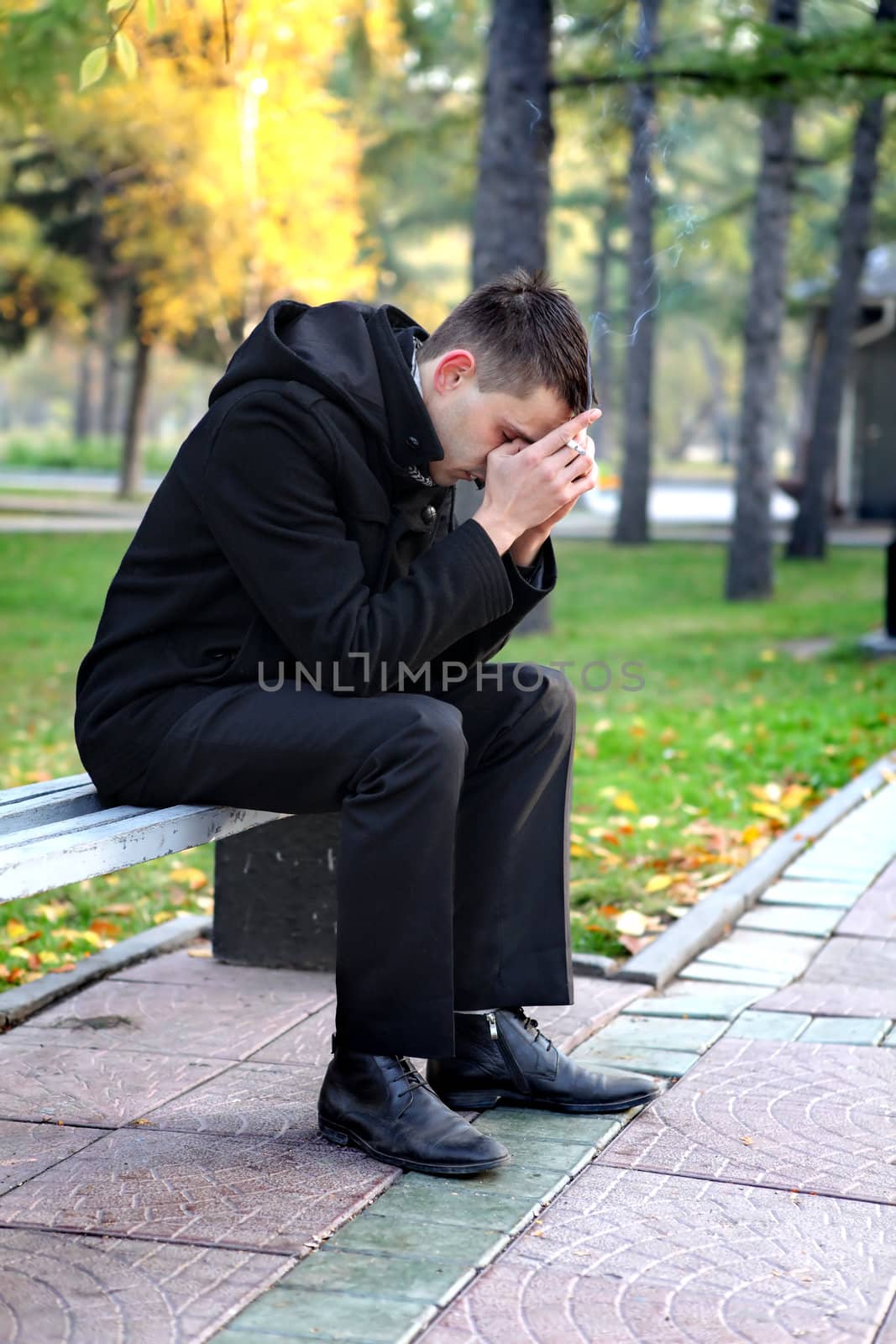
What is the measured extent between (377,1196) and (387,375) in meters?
1.49

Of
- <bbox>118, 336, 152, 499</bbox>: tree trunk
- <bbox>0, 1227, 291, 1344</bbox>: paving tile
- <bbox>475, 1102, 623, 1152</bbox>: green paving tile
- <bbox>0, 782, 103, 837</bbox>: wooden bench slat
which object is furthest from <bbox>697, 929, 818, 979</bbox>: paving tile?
<bbox>118, 336, 152, 499</bbox>: tree trunk

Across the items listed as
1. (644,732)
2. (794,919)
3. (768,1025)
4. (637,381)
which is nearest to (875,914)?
(794,919)

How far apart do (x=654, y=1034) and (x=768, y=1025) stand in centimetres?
29

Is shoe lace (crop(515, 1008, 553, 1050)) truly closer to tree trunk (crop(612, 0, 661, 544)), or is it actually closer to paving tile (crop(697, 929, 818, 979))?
paving tile (crop(697, 929, 818, 979))

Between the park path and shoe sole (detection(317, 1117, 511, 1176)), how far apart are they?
20mm

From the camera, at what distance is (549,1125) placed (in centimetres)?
316

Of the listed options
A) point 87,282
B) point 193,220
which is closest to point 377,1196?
point 193,220

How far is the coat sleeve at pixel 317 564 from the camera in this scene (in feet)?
9.50

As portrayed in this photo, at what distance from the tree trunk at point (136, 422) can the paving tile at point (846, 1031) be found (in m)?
24.7

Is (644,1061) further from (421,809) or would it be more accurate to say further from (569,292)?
(569,292)

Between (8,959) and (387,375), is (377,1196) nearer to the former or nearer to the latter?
(387,375)

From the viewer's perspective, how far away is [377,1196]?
2771 millimetres

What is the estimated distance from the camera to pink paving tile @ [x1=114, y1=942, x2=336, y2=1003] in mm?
4023

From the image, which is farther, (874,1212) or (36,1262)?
(874,1212)
